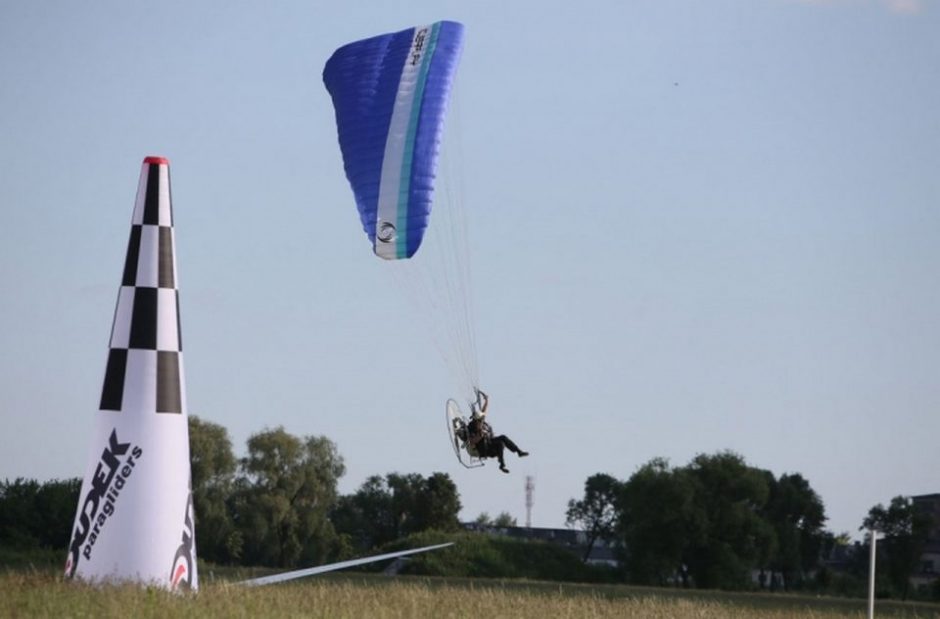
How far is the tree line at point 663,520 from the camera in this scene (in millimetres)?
43938

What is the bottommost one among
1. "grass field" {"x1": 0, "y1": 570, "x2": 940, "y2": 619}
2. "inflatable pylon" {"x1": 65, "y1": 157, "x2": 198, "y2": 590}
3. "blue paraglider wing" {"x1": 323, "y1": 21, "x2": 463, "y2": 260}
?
"grass field" {"x1": 0, "y1": 570, "x2": 940, "y2": 619}

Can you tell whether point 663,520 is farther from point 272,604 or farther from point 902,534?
point 272,604

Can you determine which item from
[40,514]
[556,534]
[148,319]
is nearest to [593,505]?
[556,534]

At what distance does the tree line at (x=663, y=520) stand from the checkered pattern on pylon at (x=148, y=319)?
1063 inches

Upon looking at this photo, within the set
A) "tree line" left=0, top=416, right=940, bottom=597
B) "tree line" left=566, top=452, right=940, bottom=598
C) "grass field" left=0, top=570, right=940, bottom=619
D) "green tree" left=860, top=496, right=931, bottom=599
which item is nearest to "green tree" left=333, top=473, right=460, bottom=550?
A: "tree line" left=0, top=416, right=940, bottom=597

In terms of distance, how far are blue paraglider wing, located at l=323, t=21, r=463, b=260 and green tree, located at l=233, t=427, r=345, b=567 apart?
3049 cm

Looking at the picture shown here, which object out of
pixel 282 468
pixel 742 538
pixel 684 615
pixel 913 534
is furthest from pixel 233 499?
pixel 684 615

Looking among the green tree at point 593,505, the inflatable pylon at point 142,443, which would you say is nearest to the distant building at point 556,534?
the green tree at point 593,505

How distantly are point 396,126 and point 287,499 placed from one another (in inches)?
1282

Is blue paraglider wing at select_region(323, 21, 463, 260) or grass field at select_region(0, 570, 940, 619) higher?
blue paraglider wing at select_region(323, 21, 463, 260)

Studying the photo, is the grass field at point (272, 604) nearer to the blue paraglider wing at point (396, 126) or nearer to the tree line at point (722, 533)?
the blue paraglider wing at point (396, 126)

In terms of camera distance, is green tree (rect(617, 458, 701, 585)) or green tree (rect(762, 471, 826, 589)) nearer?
green tree (rect(617, 458, 701, 585))

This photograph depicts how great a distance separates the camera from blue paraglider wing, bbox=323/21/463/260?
16.4m

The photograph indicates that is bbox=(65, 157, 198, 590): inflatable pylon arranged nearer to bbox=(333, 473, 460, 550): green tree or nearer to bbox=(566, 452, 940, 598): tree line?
bbox=(566, 452, 940, 598): tree line
